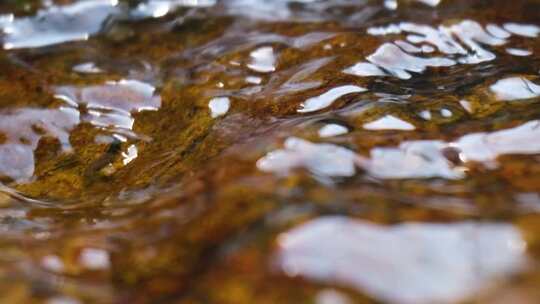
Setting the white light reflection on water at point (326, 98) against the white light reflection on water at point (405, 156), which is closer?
the white light reflection on water at point (405, 156)

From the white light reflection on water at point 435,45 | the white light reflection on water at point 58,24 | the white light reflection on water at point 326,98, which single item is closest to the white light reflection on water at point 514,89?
the white light reflection on water at point 435,45

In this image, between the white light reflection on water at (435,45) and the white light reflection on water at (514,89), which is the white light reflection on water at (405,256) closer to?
the white light reflection on water at (514,89)

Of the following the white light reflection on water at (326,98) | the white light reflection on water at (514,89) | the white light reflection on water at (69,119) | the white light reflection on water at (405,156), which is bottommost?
the white light reflection on water at (69,119)

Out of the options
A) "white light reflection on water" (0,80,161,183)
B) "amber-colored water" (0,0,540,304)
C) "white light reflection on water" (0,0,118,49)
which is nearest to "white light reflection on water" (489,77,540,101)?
"amber-colored water" (0,0,540,304)

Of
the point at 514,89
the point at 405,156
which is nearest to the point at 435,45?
the point at 514,89

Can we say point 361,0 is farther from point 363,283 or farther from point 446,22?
point 363,283

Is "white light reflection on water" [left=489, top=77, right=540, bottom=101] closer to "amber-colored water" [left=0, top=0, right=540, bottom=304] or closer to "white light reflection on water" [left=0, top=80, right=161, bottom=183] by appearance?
"amber-colored water" [left=0, top=0, right=540, bottom=304]

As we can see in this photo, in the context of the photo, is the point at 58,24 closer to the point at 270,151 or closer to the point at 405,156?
the point at 270,151

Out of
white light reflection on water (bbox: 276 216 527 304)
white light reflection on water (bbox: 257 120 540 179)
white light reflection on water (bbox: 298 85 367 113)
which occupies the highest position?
white light reflection on water (bbox: 276 216 527 304)
